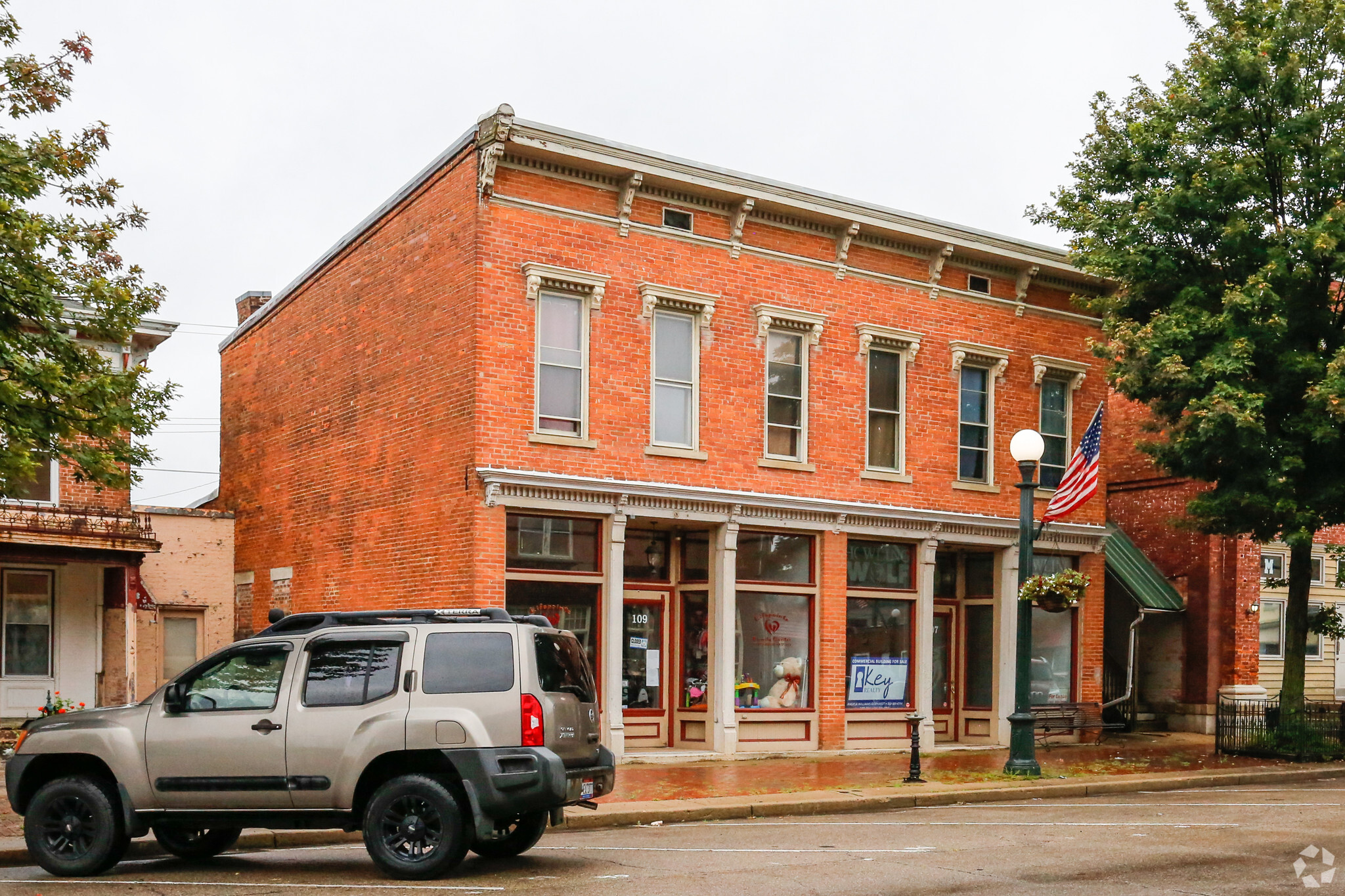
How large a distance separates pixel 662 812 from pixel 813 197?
10413mm

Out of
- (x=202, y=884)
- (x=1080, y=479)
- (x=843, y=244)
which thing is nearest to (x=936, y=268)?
(x=843, y=244)

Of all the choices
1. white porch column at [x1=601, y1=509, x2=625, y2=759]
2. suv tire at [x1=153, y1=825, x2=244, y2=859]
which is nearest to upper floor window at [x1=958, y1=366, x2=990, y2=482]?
white porch column at [x1=601, y1=509, x2=625, y2=759]

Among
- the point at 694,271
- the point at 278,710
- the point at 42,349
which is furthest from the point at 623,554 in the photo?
the point at 278,710

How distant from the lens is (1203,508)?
21.3m

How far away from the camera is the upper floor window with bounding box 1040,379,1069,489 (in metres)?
24.0

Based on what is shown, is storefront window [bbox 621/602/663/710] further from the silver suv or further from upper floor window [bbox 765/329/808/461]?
the silver suv

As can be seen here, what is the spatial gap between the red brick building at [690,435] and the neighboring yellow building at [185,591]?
87cm

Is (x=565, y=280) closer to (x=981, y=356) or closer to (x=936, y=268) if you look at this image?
(x=936, y=268)

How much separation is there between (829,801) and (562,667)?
5.48 metres

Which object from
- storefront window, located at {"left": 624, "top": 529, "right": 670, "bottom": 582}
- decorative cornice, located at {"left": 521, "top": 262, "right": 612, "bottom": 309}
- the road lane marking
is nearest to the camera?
the road lane marking

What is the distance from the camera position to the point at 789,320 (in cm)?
2095

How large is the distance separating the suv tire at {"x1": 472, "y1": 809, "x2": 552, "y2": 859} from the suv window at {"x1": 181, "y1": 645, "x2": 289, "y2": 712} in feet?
6.74

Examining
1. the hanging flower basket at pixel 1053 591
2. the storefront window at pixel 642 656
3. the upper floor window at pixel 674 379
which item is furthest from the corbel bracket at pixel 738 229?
the hanging flower basket at pixel 1053 591

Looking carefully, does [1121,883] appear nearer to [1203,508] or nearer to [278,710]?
[278,710]
